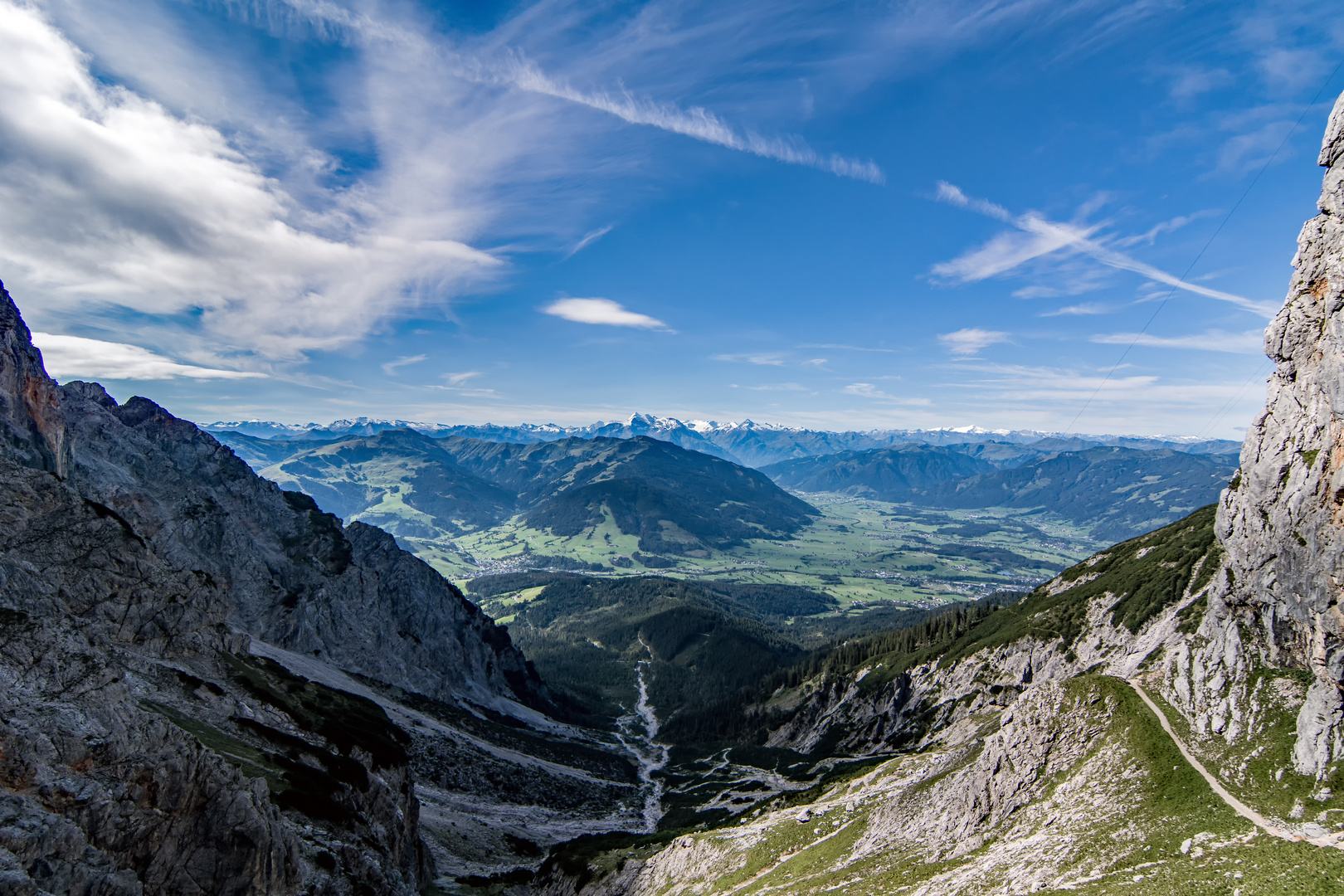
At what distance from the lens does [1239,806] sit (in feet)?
118

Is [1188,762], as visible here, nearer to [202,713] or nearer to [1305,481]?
[1305,481]

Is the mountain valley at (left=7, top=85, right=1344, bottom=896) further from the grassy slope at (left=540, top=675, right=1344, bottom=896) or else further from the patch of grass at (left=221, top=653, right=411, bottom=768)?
the patch of grass at (left=221, top=653, right=411, bottom=768)

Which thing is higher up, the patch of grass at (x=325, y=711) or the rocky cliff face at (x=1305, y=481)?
the rocky cliff face at (x=1305, y=481)

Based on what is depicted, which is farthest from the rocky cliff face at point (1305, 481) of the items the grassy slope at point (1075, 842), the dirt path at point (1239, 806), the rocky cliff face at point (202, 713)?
the rocky cliff face at point (202, 713)

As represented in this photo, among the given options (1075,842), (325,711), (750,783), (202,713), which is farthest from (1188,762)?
(750,783)

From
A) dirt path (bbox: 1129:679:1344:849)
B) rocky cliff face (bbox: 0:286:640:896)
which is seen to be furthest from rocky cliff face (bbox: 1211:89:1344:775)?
rocky cliff face (bbox: 0:286:640:896)

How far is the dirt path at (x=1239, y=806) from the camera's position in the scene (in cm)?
3048

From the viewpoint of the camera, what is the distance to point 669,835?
275ft

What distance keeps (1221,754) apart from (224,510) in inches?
7500

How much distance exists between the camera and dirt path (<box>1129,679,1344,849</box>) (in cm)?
3048

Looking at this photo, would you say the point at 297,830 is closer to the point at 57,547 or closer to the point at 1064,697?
the point at 57,547

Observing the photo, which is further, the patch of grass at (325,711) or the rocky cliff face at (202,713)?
the patch of grass at (325,711)

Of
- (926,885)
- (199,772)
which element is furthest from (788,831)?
(199,772)

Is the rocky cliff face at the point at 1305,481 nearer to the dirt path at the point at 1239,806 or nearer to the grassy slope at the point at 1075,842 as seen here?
the dirt path at the point at 1239,806
